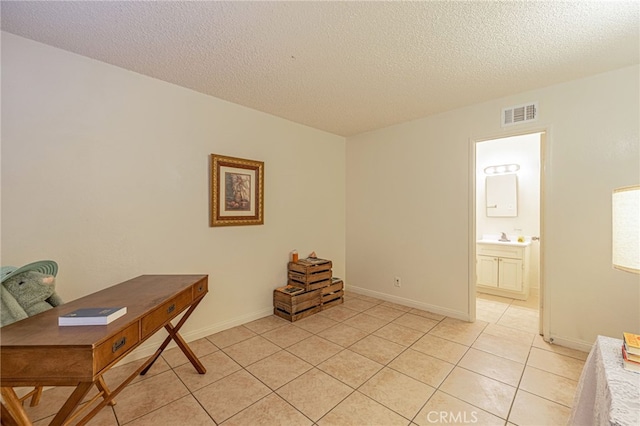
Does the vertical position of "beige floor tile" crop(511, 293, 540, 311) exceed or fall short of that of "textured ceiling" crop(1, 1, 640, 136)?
it falls short

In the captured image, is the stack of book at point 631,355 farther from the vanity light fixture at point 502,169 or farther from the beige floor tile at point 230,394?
the vanity light fixture at point 502,169

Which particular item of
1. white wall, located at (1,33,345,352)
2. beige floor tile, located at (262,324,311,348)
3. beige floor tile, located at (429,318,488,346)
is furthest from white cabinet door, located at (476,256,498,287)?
white wall, located at (1,33,345,352)

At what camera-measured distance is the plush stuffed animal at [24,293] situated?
117 cm

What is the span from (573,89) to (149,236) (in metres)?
4.05

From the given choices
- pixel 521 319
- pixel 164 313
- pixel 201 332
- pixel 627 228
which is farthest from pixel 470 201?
pixel 201 332

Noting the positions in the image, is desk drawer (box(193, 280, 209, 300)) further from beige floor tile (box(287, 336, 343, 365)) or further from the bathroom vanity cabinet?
the bathroom vanity cabinet

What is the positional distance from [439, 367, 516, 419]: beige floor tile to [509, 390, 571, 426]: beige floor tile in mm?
46

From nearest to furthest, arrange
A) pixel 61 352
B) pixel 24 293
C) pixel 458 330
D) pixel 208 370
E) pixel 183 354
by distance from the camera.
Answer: pixel 61 352, pixel 24 293, pixel 208 370, pixel 183 354, pixel 458 330

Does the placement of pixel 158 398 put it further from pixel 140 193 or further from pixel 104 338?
pixel 140 193

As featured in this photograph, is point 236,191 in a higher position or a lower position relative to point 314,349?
higher

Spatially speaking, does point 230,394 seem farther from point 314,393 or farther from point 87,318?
point 87,318

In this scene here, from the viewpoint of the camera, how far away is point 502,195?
4.18m

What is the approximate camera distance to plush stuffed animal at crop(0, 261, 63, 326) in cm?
117

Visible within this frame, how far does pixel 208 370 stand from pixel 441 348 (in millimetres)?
2033
